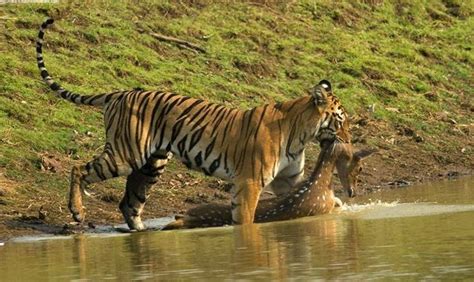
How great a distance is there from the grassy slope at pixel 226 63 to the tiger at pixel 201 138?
1.03m

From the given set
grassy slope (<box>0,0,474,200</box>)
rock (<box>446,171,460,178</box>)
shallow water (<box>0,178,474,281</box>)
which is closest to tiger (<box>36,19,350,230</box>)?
shallow water (<box>0,178,474,281</box>)

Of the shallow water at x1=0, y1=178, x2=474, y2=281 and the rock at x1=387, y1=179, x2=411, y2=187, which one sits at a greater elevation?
the rock at x1=387, y1=179, x2=411, y2=187

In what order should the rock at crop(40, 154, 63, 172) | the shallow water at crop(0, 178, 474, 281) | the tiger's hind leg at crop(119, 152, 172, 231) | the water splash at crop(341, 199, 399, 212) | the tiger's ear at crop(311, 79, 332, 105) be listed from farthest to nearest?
the rock at crop(40, 154, 63, 172) → the tiger's ear at crop(311, 79, 332, 105) → the water splash at crop(341, 199, 399, 212) → the tiger's hind leg at crop(119, 152, 172, 231) → the shallow water at crop(0, 178, 474, 281)

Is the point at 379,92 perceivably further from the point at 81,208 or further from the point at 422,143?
the point at 81,208

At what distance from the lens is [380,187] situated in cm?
1733

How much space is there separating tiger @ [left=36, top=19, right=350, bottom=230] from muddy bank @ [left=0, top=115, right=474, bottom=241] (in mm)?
423

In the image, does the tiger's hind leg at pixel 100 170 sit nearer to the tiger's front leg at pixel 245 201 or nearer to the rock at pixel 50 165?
the tiger's front leg at pixel 245 201

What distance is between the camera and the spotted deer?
1378 centimetres

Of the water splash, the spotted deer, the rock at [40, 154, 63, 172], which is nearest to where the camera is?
the spotted deer

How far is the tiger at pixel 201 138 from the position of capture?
14242 millimetres

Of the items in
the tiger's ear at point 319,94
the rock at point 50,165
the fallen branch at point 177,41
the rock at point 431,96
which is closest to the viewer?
the tiger's ear at point 319,94

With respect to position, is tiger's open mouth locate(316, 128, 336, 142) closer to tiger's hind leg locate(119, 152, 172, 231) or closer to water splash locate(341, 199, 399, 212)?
water splash locate(341, 199, 399, 212)

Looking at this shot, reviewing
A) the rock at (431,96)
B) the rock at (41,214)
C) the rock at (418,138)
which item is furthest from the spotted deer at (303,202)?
the rock at (431,96)

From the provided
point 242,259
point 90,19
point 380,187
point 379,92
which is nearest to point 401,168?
point 380,187
